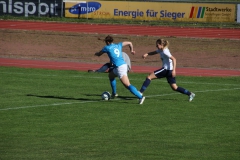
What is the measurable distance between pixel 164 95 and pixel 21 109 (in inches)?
222

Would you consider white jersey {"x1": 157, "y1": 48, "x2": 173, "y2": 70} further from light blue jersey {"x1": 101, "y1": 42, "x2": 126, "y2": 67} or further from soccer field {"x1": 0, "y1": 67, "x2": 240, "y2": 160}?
light blue jersey {"x1": 101, "y1": 42, "x2": 126, "y2": 67}

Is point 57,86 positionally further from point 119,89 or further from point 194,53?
point 194,53

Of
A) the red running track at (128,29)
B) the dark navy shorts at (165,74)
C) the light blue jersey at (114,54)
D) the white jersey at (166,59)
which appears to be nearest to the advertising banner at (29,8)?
the red running track at (128,29)

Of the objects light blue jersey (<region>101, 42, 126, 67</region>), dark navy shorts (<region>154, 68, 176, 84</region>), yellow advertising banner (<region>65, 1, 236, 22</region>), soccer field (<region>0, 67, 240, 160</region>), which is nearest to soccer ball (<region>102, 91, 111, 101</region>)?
soccer field (<region>0, 67, 240, 160</region>)

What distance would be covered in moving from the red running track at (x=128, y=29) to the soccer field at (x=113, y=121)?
19225 mm

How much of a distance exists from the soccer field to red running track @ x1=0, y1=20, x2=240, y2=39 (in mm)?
19225

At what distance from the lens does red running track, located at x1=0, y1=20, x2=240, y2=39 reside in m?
46.7

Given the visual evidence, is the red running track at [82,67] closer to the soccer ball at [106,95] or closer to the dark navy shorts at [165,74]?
the dark navy shorts at [165,74]

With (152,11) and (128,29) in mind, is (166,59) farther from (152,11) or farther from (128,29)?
(152,11)

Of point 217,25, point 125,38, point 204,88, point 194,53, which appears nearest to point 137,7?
point 217,25

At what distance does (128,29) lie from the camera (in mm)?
49125

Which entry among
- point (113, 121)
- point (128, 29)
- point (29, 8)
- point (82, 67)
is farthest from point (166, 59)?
point (29, 8)

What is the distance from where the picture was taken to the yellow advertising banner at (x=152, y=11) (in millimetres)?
54812

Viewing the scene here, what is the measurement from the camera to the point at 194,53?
3944 centimetres
